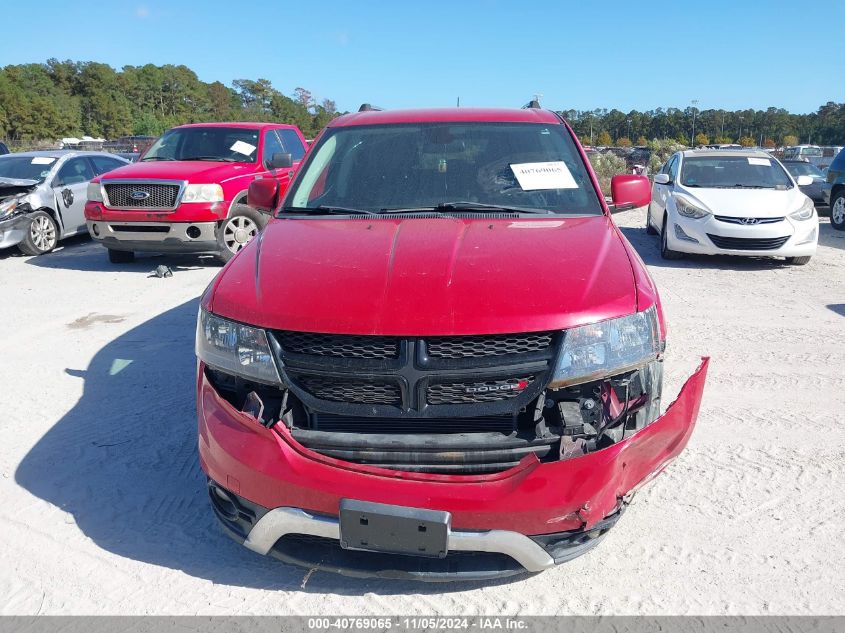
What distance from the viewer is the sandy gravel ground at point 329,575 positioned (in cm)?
277

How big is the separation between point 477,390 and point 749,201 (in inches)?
331

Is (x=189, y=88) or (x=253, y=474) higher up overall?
(x=189, y=88)

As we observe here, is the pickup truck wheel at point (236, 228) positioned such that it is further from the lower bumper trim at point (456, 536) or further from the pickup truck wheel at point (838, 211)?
the pickup truck wheel at point (838, 211)

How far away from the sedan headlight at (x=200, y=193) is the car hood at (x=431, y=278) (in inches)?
239

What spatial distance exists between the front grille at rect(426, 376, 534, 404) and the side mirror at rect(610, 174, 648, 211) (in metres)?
2.22

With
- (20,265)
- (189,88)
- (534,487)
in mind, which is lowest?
(20,265)

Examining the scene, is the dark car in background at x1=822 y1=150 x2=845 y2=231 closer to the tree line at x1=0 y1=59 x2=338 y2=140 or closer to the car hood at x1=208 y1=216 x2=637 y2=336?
the car hood at x1=208 y1=216 x2=637 y2=336

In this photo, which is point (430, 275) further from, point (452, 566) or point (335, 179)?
point (335, 179)

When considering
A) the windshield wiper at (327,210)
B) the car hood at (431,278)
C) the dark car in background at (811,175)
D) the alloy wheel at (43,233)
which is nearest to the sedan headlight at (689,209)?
the dark car in background at (811,175)

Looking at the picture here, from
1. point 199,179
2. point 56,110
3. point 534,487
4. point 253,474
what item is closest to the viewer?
point 534,487

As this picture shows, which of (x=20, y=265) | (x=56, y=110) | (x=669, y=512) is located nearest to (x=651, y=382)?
(x=669, y=512)

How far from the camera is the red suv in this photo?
2.43m

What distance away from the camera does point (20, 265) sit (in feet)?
33.1

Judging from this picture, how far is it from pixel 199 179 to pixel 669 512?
752 centimetres
